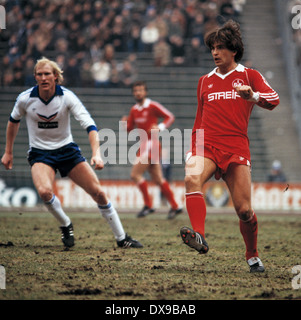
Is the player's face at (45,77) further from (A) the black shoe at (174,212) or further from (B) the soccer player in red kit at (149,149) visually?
(A) the black shoe at (174,212)

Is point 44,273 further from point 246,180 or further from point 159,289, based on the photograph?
point 246,180

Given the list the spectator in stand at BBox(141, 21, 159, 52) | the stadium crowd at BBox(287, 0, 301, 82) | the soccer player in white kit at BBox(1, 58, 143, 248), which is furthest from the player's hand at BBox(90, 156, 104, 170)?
the stadium crowd at BBox(287, 0, 301, 82)

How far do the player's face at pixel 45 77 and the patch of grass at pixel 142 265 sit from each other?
2186 mm

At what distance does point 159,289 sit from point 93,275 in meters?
0.98

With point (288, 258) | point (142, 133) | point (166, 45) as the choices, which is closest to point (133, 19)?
point (166, 45)

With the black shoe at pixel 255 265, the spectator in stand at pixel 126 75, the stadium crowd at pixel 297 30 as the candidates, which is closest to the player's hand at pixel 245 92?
the black shoe at pixel 255 265

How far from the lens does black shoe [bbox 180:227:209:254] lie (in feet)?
19.0

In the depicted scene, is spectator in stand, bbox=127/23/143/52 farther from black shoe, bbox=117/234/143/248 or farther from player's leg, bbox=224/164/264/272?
player's leg, bbox=224/164/264/272

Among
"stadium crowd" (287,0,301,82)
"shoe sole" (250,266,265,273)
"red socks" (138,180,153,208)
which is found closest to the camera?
"shoe sole" (250,266,265,273)

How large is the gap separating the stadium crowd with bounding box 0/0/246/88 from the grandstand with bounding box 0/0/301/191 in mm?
329

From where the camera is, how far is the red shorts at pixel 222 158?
6.37m

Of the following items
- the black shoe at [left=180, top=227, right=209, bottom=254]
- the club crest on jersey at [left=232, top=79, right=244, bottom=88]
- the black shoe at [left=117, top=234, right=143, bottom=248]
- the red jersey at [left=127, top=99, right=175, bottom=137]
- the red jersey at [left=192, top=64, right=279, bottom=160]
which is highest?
the red jersey at [left=127, top=99, right=175, bottom=137]

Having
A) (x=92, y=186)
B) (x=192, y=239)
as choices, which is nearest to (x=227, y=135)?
(x=192, y=239)
